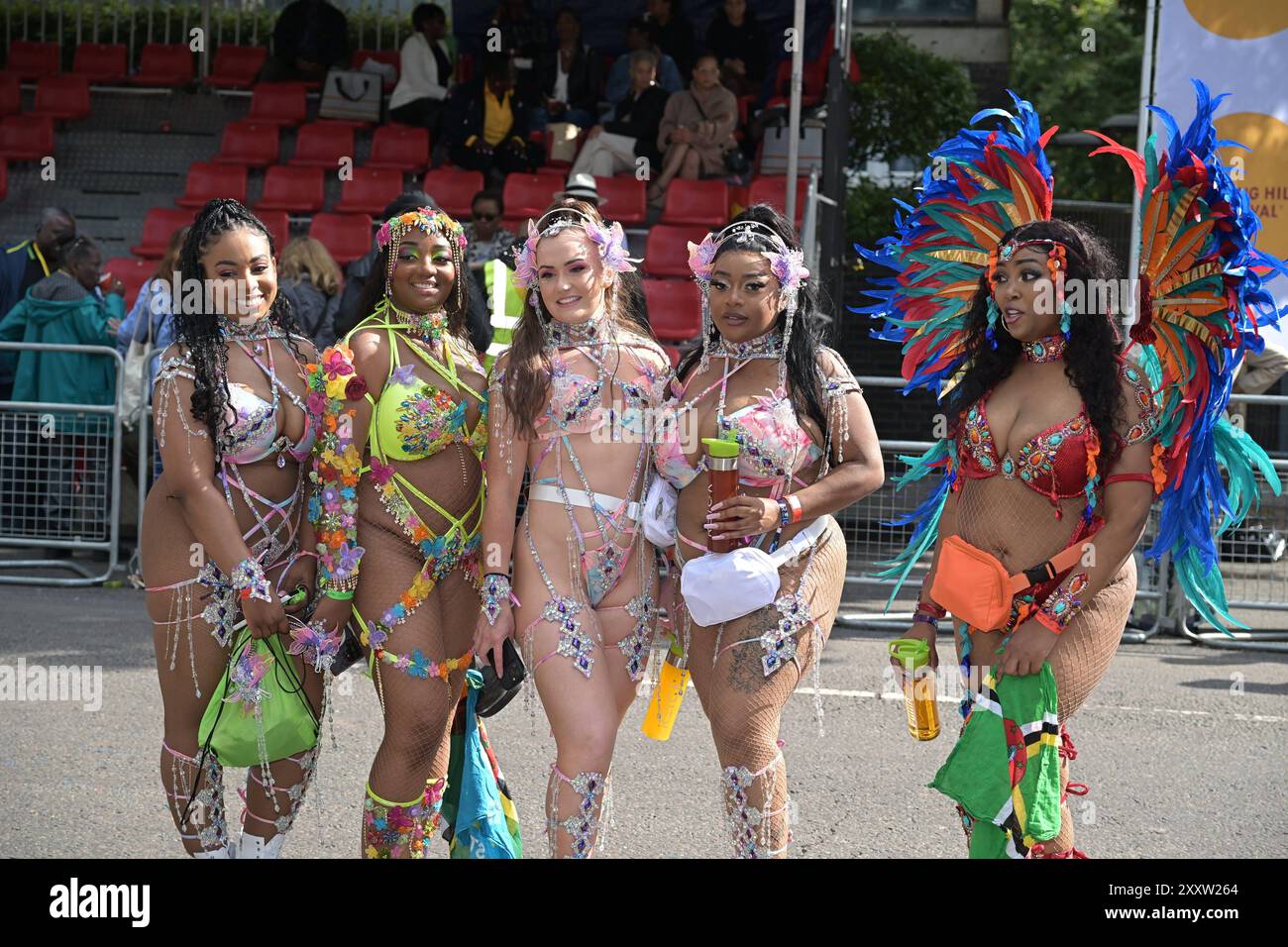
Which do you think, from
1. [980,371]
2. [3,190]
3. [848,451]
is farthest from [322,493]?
[3,190]

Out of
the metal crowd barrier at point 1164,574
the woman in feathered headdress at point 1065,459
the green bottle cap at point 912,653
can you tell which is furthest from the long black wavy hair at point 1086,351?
the metal crowd barrier at point 1164,574

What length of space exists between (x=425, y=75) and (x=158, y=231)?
2834 millimetres

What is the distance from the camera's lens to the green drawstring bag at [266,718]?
3.98 metres

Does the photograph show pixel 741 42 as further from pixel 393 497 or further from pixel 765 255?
pixel 393 497

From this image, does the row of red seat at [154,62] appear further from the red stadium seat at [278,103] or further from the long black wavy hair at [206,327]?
the long black wavy hair at [206,327]

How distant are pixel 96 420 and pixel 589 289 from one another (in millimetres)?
5869

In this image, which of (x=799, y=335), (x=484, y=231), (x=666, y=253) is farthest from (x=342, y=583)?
(x=666, y=253)

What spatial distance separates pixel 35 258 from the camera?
10.3 metres

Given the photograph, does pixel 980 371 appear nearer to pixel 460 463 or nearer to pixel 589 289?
pixel 589 289

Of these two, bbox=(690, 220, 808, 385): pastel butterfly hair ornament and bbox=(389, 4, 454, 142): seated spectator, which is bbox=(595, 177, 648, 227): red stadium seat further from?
bbox=(690, 220, 808, 385): pastel butterfly hair ornament

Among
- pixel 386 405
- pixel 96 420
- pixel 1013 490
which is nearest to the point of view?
pixel 1013 490

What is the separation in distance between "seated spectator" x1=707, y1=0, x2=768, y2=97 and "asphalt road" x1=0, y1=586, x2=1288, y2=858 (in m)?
7.29

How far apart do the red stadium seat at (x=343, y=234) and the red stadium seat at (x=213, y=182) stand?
1.39m

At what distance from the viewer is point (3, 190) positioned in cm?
1382
